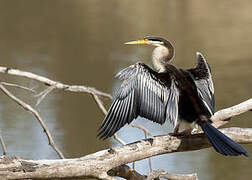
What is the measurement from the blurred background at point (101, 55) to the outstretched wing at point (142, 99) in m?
2.44

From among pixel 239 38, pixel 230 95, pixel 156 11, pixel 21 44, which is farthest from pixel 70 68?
pixel 156 11

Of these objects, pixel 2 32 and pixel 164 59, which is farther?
pixel 2 32

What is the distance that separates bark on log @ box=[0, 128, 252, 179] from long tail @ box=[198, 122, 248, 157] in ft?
0.32

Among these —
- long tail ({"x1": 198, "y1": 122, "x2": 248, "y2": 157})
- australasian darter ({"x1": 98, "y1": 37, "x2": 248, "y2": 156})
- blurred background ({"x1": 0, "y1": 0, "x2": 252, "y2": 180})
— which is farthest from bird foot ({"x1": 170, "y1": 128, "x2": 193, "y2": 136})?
blurred background ({"x1": 0, "y1": 0, "x2": 252, "y2": 180})

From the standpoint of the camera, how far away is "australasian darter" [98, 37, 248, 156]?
2.75 m

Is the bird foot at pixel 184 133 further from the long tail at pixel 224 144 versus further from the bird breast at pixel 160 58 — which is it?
the bird breast at pixel 160 58

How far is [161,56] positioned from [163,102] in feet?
1.51

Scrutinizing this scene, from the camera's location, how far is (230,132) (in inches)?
112

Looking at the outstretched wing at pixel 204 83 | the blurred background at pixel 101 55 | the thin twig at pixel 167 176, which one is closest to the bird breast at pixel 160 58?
the outstretched wing at pixel 204 83

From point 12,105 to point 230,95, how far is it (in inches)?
102

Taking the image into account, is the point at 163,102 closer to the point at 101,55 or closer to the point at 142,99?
the point at 142,99

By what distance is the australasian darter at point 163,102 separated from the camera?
2754 mm

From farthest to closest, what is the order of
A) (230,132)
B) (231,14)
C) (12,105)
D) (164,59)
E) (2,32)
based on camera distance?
1. (231,14)
2. (2,32)
3. (12,105)
4. (164,59)
5. (230,132)

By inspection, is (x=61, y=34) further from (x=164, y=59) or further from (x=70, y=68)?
(x=164, y=59)
